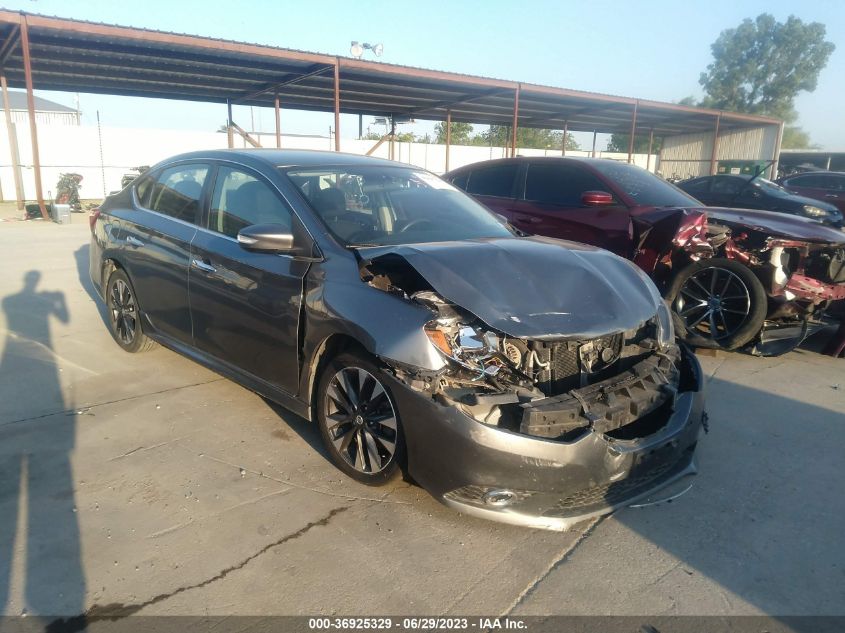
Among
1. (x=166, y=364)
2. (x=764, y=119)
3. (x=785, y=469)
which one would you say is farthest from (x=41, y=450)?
(x=764, y=119)

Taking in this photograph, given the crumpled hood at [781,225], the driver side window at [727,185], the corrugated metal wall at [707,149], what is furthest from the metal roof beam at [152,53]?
the corrugated metal wall at [707,149]

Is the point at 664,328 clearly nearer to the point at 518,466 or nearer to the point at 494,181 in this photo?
the point at 518,466

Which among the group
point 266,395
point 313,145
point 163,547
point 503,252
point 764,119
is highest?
point 764,119

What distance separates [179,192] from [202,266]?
0.91 m

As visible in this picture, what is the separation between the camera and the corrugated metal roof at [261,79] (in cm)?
1493

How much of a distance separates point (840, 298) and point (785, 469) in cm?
285

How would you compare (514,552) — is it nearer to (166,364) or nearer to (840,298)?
(166,364)

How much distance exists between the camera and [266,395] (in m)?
3.68

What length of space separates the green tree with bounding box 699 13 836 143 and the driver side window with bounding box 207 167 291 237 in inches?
2595

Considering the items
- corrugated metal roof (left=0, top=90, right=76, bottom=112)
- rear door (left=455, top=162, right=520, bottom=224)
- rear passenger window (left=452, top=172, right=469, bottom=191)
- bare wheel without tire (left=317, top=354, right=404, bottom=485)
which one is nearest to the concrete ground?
bare wheel without tire (left=317, top=354, right=404, bottom=485)

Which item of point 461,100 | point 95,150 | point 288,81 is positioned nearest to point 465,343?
point 288,81

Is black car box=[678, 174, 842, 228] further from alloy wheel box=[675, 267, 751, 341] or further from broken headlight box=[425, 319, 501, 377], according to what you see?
broken headlight box=[425, 319, 501, 377]

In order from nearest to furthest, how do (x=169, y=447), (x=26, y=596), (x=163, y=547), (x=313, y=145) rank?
(x=26, y=596) → (x=163, y=547) → (x=169, y=447) → (x=313, y=145)

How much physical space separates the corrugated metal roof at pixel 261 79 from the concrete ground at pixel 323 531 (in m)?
13.3
